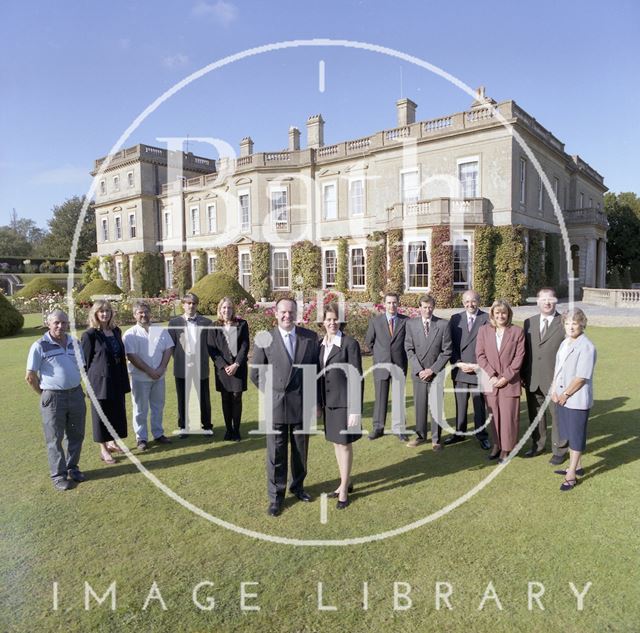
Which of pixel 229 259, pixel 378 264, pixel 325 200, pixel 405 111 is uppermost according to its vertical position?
pixel 405 111

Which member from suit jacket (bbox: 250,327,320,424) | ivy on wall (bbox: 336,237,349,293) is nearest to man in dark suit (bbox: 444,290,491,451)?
suit jacket (bbox: 250,327,320,424)

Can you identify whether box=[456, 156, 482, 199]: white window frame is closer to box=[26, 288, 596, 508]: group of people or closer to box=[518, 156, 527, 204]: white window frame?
box=[518, 156, 527, 204]: white window frame

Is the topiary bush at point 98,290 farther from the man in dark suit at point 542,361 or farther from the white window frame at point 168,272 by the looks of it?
the man in dark suit at point 542,361

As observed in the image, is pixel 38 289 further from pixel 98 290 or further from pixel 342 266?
pixel 342 266

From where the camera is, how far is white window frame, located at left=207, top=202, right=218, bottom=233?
31875mm

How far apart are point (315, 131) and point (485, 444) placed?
26.9 metres

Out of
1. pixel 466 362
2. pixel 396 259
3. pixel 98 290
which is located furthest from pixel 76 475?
pixel 98 290

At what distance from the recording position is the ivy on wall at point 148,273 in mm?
35125

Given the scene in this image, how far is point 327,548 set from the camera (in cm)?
364

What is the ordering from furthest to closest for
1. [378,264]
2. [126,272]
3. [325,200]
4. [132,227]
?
[126,272], [132,227], [325,200], [378,264]

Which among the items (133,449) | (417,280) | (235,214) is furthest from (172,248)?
(133,449)

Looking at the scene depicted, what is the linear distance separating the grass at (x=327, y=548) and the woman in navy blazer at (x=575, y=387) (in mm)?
383

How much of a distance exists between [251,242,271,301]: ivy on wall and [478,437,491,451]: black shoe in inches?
955

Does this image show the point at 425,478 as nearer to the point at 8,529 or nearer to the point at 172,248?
the point at 8,529
